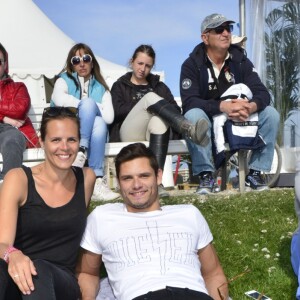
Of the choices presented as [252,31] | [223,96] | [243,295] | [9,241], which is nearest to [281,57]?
[252,31]

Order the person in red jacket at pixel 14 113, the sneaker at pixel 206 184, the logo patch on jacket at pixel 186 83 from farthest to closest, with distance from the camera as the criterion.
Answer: the logo patch on jacket at pixel 186 83
the sneaker at pixel 206 184
the person in red jacket at pixel 14 113

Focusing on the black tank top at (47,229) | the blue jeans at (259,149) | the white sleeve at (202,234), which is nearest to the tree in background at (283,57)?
the blue jeans at (259,149)

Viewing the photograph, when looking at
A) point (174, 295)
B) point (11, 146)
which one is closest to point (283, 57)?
point (11, 146)

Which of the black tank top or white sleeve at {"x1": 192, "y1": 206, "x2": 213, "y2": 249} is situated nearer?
the black tank top

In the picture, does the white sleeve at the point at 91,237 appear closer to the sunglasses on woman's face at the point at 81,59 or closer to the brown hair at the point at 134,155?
the brown hair at the point at 134,155

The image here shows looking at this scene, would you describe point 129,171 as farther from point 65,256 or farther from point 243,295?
point 243,295

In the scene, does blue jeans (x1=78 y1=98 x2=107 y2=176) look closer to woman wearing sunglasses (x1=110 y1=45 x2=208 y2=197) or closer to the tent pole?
woman wearing sunglasses (x1=110 y1=45 x2=208 y2=197)

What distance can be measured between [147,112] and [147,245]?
140 inches

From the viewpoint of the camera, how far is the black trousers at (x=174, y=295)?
10.1 feet

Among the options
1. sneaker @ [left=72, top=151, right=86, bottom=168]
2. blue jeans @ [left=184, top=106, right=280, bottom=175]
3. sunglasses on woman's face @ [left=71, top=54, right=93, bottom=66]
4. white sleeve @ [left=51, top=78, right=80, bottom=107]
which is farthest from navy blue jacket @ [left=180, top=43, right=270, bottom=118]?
sneaker @ [left=72, top=151, right=86, bottom=168]

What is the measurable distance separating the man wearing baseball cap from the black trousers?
12.1 feet

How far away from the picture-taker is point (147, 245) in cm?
343

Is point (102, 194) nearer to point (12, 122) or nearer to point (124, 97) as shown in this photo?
point (12, 122)

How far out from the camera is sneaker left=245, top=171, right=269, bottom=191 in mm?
7211
